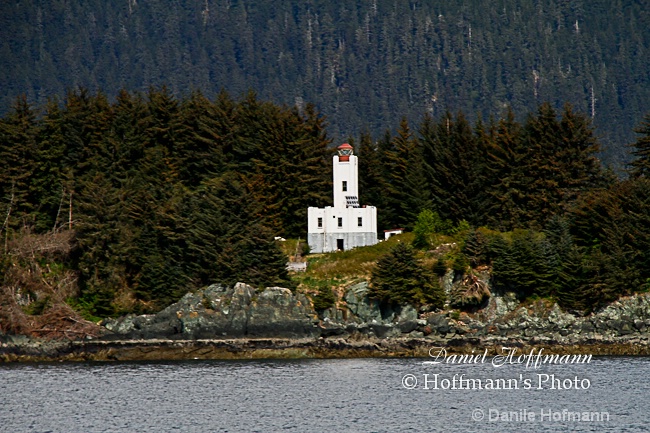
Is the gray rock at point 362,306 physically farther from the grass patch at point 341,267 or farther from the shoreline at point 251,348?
the shoreline at point 251,348

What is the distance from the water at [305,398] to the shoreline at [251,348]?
2.01m

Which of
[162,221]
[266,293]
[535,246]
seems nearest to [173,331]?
[266,293]

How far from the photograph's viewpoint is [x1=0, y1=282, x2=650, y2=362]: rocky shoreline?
72.6 metres

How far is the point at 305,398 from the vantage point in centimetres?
5775

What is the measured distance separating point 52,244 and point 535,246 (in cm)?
3326

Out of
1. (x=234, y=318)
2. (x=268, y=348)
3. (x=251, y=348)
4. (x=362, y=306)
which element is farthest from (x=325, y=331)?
(x=234, y=318)

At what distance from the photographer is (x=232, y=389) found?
60906 mm

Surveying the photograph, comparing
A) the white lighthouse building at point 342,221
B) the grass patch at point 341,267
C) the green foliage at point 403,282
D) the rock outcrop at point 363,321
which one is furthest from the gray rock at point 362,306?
the white lighthouse building at point 342,221

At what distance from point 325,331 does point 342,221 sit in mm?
12864

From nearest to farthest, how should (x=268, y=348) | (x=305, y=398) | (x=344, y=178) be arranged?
1. (x=305, y=398)
2. (x=268, y=348)
3. (x=344, y=178)

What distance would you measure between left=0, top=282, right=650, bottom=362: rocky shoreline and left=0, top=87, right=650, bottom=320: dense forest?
5.56ft

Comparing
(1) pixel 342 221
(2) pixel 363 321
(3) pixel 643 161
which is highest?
(3) pixel 643 161

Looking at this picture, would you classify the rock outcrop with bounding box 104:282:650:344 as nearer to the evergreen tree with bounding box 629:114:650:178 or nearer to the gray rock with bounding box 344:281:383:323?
the gray rock with bounding box 344:281:383:323

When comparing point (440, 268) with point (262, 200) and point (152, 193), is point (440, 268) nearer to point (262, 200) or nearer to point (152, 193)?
point (262, 200)
